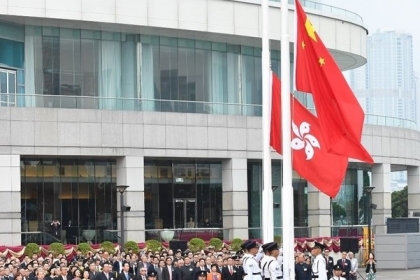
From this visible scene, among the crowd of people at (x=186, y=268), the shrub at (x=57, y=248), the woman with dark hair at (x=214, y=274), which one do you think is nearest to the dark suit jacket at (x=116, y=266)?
the crowd of people at (x=186, y=268)

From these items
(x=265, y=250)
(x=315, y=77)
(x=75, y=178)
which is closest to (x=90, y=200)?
(x=75, y=178)

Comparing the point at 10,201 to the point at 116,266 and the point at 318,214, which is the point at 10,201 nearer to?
the point at 116,266

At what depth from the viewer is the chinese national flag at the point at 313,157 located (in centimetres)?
2453

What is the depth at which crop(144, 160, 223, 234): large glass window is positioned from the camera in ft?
191

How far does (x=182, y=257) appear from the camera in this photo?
1492 inches

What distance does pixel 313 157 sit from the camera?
2502 centimetres

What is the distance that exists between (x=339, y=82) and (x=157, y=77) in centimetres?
3351

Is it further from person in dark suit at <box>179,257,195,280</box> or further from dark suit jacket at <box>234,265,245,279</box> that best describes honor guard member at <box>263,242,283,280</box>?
person in dark suit at <box>179,257,195,280</box>

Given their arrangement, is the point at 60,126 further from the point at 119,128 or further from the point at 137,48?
the point at 137,48

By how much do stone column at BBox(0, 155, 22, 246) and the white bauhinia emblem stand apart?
86.3 feet

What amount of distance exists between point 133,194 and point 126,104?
13.7 feet

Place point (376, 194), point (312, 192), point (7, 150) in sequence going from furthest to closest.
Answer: point (376, 194) < point (312, 192) < point (7, 150)

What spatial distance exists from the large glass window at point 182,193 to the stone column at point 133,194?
404 centimetres

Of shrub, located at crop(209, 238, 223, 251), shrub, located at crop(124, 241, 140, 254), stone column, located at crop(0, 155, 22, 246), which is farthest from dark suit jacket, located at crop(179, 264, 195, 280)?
stone column, located at crop(0, 155, 22, 246)
